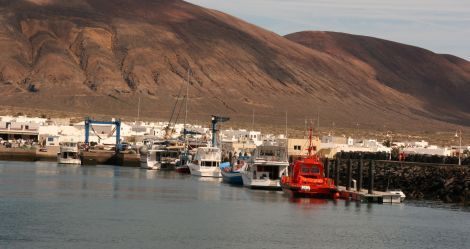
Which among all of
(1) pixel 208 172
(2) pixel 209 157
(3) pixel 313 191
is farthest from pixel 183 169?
(3) pixel 313 191

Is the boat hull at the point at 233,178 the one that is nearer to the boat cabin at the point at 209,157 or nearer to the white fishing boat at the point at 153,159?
the boat cabin at the point at 209,157

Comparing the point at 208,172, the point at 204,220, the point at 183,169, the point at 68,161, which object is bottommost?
the point at 204,220

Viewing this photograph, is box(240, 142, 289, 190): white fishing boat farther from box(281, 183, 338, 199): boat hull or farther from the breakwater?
box(281, 183, 338, 199): boat hull

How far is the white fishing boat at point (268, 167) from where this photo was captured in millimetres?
94188

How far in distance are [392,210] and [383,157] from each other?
46.6 metres

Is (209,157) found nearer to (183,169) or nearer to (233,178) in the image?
(183,169)

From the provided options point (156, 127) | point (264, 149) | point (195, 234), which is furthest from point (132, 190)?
point (156, 127)

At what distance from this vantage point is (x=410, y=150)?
14500 cm

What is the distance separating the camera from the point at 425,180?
91.2 meters

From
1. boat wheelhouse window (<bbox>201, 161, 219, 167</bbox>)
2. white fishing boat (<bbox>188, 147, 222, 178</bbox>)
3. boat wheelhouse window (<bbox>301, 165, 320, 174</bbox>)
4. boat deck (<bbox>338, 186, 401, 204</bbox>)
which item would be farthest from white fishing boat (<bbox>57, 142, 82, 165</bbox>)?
boat deck (<bbox>338, 186, 401, 204</bbox>)

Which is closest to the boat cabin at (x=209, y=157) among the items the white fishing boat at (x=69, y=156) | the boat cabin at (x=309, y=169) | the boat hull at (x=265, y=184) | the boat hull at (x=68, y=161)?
the boat hull at (x=265, y=184)

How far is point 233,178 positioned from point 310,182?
23.4 meters

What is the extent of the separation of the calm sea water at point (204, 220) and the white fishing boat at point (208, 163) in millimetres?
25880

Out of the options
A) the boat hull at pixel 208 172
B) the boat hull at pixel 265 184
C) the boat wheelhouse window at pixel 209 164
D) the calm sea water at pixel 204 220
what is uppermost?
the boat wheelhouse window at pixel 209 164
